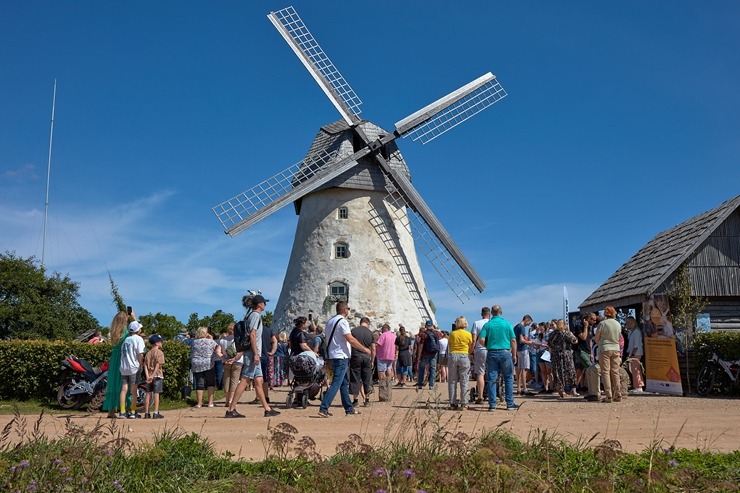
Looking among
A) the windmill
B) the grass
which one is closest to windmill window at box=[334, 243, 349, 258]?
the windmill

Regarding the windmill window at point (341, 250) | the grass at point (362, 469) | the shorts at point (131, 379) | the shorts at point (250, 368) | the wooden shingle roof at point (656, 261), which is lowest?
the grass at point (362, 469)

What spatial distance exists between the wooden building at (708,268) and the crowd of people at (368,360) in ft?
6.33

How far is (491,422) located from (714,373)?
→ 312 inches

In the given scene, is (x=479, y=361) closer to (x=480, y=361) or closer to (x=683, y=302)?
(x=480, y=361)

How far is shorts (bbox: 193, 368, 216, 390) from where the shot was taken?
42.5 feet

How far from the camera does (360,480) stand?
5.03 meters

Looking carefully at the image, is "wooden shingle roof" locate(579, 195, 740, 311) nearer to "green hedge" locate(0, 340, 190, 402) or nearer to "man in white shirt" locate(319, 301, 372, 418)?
"man in white shirt" locate(319, 301, 372, 418)

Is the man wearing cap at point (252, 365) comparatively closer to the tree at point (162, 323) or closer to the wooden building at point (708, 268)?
the wooden building at point (708, 268)

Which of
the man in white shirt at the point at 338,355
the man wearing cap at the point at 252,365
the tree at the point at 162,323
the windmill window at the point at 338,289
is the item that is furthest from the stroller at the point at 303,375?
the tree at the point at 162,323

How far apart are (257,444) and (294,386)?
509 centimetres

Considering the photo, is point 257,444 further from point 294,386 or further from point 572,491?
point 294,386

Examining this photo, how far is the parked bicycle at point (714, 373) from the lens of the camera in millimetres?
15133

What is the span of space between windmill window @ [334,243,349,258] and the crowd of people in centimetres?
888

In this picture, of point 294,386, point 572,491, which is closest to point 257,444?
point 572,491
